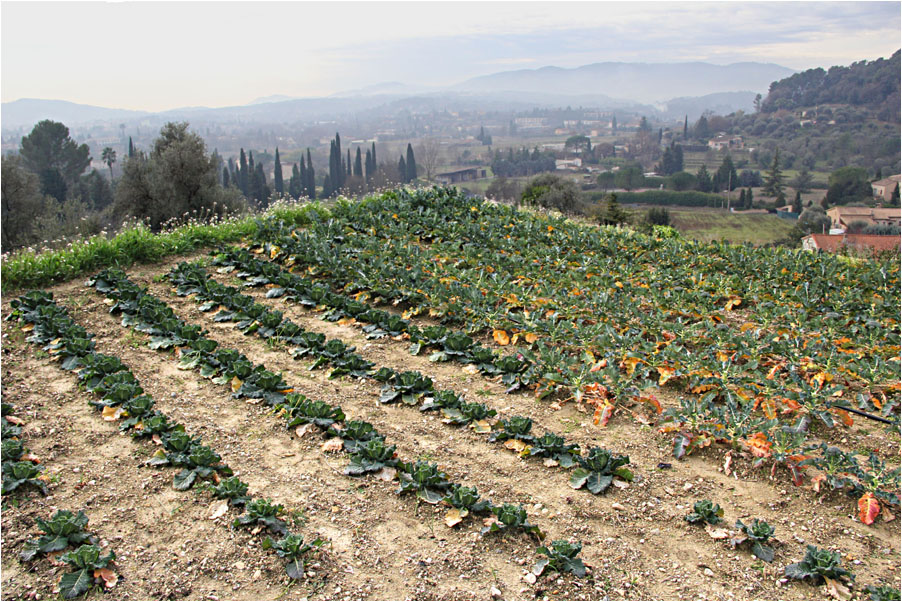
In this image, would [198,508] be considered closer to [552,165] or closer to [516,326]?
[516,326]

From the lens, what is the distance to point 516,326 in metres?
6.81

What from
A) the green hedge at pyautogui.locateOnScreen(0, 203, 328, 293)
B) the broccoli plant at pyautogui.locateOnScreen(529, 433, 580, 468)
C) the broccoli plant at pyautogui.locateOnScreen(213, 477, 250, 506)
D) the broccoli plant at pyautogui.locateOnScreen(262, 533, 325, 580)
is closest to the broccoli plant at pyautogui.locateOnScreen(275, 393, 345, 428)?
the broccoli plant at pyautogui.locateOnScreen(213, 477, 250, 506)

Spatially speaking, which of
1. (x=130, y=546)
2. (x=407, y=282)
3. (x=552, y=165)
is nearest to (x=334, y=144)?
(x=552, y=165)

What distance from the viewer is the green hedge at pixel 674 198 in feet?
214

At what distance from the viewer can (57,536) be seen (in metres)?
3.54

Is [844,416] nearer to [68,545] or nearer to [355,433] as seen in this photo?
[355,433]

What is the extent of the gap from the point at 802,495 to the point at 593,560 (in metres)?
1.68

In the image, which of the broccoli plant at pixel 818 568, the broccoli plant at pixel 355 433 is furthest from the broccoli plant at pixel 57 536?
the broccoli plant at pixel 818 568

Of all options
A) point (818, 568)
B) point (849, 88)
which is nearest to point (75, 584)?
point (818, 568)

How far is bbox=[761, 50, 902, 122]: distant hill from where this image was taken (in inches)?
3191

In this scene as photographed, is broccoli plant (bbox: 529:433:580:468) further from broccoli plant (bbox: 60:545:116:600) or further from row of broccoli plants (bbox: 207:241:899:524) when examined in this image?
broccoli plant (bbox: 60:545:116:600)

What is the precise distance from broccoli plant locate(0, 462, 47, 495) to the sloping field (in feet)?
0.20

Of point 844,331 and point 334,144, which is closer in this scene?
point 844,331

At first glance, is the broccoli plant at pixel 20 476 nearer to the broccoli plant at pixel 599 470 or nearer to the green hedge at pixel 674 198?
the broccoli plant at pixel 599 470
